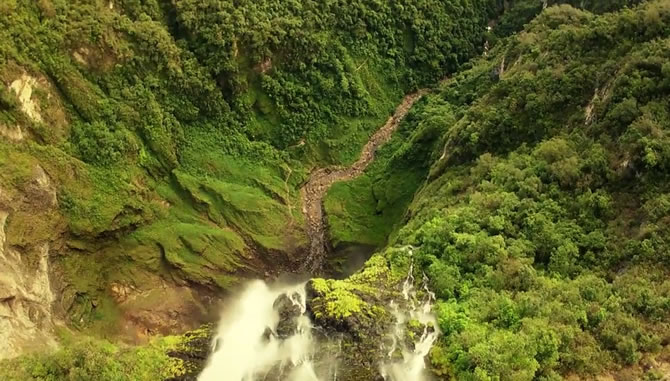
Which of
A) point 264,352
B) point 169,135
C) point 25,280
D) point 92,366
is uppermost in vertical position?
point 169,135

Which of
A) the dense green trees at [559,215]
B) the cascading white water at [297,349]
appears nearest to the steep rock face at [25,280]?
the cascading white water at [297,349]

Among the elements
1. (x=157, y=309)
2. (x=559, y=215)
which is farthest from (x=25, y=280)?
(x=559, y=215)

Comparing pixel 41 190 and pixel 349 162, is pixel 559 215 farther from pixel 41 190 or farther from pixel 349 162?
pixel 41 190

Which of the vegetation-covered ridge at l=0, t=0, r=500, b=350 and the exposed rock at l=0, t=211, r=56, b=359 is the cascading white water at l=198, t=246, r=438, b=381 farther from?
the vegetation-covered ridge at l=0, t=0, r=500, b=350

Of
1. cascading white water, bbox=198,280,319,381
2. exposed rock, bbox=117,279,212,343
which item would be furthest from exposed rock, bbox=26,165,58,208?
cascading white water, bbox=198,280,319,381

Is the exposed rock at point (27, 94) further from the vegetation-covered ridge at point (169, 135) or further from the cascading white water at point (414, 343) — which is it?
the cascading white water at point (414, 343)
